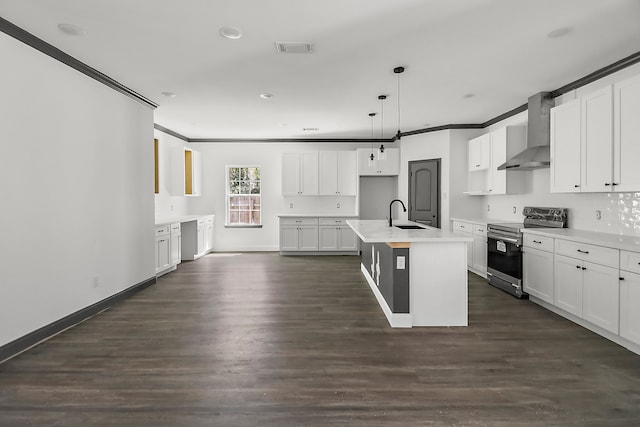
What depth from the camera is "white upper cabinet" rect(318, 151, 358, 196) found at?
754cm

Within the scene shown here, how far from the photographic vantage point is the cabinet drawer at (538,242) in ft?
11.8

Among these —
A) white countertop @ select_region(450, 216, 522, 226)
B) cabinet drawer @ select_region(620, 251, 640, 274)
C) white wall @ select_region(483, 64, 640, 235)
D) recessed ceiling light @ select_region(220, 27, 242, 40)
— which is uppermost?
recessed ceiling light @ select_region(220, 27, 242, 40)

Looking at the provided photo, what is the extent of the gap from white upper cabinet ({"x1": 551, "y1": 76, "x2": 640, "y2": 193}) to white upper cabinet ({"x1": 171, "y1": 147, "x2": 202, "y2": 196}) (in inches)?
248

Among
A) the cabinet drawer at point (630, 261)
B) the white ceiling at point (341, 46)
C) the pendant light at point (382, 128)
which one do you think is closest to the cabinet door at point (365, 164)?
the pendant light at point (382, 128)

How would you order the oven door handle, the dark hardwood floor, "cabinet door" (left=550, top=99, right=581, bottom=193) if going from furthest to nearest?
the oven door handle < "cabinet door" (left=550, top=99, right=581, bottom=193) < the dark hardwood floor

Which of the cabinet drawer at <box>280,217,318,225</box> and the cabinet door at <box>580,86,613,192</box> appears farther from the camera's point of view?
the cabinet drawer at <box>280,217,318,225</box>

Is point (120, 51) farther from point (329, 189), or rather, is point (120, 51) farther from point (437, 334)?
point (329, 189)

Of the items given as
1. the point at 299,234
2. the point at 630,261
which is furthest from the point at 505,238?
the point at 299,234

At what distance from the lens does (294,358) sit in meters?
2.59

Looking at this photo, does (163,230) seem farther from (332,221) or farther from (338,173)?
(338,173)

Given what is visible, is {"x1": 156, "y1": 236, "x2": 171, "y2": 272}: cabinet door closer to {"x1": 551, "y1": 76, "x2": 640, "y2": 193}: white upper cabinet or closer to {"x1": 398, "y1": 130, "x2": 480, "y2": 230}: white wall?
{"x1": 398, "y1": 130, "x2": 480, "y2": 230}: white wall

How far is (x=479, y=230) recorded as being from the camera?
515 centimetres

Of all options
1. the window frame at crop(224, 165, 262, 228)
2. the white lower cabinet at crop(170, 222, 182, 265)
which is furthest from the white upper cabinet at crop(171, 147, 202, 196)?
the white lower cabinet at crop(170, 222, 182, 265)

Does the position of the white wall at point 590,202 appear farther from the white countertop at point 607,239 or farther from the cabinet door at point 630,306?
the cabinet door at point 630,306
